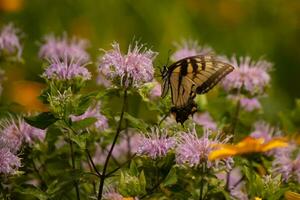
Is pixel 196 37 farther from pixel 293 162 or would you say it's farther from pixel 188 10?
pixel 293 162

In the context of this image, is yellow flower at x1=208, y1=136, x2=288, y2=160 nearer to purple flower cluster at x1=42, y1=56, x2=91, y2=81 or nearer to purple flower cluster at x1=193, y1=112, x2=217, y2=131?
purple flower cluster at x1=42, y1=56, x2=91, y2=81

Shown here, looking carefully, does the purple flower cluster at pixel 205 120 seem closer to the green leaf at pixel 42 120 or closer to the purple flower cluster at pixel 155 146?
the purple flower cluster at pixel 155 146

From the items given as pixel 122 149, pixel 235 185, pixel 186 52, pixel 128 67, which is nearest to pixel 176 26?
pixel 186 52

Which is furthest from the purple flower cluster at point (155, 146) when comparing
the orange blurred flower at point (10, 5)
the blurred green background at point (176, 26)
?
the orange blurred flower at point (10, 5)

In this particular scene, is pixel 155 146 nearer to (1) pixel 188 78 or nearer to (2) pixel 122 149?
(1) pixel 188 78

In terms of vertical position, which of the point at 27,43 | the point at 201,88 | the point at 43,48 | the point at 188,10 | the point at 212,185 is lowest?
the point at 212,185

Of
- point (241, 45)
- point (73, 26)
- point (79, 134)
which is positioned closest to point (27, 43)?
point (73, 26)

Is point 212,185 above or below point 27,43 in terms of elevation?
below
